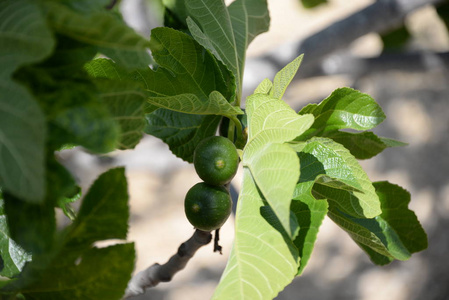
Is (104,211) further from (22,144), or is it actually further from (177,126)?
(177,126)

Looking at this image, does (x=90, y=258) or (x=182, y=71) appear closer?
(x=90, y=258)

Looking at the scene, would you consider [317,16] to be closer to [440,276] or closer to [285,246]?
[440,276]

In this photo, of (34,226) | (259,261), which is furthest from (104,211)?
(259,261)

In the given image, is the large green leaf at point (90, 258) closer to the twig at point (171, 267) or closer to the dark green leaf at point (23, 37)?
the dark green leaf at point (23, 37)

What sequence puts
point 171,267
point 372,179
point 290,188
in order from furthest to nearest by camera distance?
point 372,179, point 171,267, point 290,188

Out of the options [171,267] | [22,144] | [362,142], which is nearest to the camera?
[22,144]

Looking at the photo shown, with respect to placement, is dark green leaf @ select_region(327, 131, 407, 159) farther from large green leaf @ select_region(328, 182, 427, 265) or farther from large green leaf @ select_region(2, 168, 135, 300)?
large green leaf @ select_region(2, 168, 135, 300)
